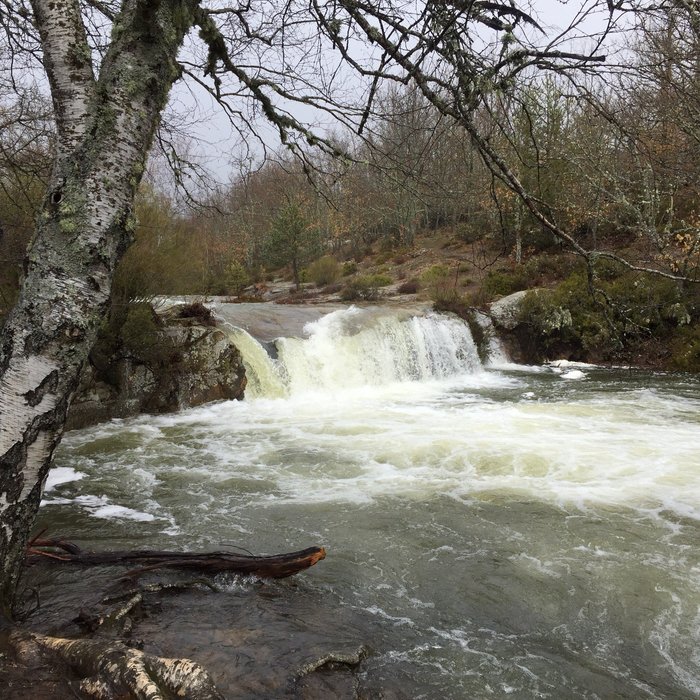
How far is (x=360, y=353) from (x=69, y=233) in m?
10.8

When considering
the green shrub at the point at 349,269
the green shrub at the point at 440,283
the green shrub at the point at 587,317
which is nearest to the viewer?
the green shrub at the point at 587,317

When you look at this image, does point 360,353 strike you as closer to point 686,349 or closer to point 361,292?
point 361,292

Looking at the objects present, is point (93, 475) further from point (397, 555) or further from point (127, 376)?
point (397, 555)

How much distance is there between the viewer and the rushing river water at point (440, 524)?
3.00 metres

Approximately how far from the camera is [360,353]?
12734 mm

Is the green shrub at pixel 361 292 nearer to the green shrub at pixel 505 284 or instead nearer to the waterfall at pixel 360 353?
the waterfall at pixel 360 353

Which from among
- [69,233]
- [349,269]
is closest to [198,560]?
[69,233]

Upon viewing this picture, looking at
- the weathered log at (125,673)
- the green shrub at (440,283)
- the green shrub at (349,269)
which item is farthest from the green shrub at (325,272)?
the weathered log at (125,673)

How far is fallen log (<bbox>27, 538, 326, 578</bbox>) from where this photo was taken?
3.30m

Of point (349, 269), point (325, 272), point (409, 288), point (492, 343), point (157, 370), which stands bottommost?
point (492, 343)

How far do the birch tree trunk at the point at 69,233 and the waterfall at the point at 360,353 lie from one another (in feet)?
27.7

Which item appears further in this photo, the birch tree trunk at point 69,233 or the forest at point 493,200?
the forest at point 493,200

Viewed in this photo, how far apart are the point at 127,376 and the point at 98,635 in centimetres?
730

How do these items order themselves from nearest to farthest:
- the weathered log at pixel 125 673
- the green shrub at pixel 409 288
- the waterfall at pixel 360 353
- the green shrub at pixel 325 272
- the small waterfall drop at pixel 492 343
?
1. the weathered log at pixel 125 673
2. the waterfall at pixel 360 353
3. the small waterfall drop at pixel 492 343
4. the green shrub at pixel 409 288
5. the green shrub at pixel 325 272
